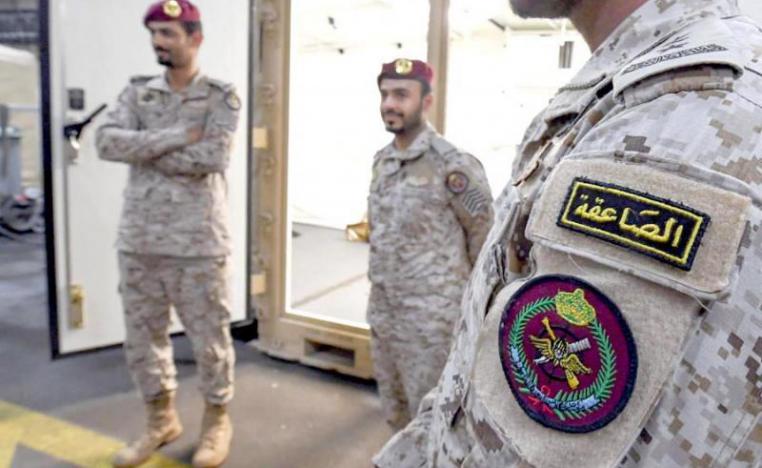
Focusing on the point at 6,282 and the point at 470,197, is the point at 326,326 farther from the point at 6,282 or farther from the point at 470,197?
the point at 6,282

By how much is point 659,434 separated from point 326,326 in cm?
265

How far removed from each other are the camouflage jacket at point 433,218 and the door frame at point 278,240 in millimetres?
933

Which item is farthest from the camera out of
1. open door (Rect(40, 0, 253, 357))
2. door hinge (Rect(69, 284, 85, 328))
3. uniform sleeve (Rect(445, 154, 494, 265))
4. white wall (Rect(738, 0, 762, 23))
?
door hinge (Rect(69, 284, 85, 328))

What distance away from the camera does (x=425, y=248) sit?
2029 mm

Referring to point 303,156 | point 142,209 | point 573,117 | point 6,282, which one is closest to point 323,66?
point 303,156

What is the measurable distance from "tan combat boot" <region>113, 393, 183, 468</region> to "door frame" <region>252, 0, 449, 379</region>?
0.87 m

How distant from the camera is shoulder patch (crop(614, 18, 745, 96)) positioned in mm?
447

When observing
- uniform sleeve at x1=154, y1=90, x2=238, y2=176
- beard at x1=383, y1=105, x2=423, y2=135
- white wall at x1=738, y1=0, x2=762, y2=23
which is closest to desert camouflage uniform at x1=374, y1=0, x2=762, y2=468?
white wall at x1=738, y1=0, x2=762, y2=23

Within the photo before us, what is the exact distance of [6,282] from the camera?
461cm

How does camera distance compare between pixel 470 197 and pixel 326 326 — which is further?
pixel 326 326

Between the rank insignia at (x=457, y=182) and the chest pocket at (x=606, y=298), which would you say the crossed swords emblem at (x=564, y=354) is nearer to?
the chest pocket at (x=606, y=298)

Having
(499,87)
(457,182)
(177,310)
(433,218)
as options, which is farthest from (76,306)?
(499,87)

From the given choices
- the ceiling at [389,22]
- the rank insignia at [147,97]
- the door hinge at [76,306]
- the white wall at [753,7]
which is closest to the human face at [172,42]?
the rank insignia at [147,97]

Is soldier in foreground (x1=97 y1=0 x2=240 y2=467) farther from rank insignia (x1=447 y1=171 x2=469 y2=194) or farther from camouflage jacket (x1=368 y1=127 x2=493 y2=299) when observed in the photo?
rank insignia (x1=447 y1=171 x2=469 y2=194)
